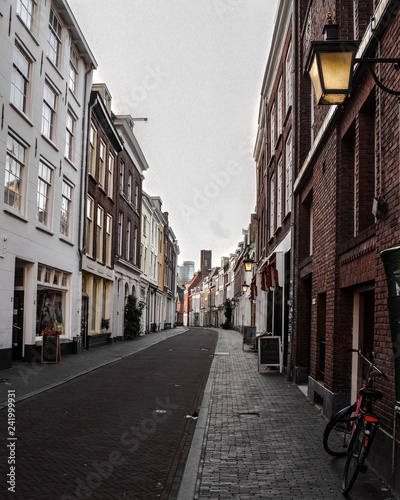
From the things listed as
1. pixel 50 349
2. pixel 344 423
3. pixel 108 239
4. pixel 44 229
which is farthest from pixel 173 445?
pixel 108 239

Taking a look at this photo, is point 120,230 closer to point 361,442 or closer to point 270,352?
point 270,352

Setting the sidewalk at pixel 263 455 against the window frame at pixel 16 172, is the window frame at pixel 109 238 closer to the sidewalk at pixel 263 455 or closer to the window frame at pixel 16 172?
the window frame at pixel 16 172

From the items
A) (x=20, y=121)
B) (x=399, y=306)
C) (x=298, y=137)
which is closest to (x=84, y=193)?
(x=20, y=121)

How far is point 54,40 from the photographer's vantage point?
61.2ft

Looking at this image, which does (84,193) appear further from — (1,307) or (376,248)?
(376,248)

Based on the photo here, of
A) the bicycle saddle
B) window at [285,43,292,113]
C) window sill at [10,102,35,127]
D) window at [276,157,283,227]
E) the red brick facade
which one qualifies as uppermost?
window at [285,43,292,113]

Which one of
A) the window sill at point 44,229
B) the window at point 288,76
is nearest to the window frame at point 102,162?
the window sill at point 44,229

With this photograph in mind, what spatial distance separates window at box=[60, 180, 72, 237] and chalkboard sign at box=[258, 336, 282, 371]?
8478 mm

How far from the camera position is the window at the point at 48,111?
697 inches

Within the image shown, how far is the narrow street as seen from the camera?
5.29 m

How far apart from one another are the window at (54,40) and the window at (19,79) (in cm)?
229

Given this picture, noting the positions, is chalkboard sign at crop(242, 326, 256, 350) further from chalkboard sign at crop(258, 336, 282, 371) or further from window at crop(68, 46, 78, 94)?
window at crop(68, 46, 78, 94)

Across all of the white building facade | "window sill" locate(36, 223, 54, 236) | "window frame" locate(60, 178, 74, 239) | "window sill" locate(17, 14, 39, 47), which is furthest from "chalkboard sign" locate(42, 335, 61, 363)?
"window sill" locate(17, 14, 39, 47)

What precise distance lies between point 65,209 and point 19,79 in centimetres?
564
